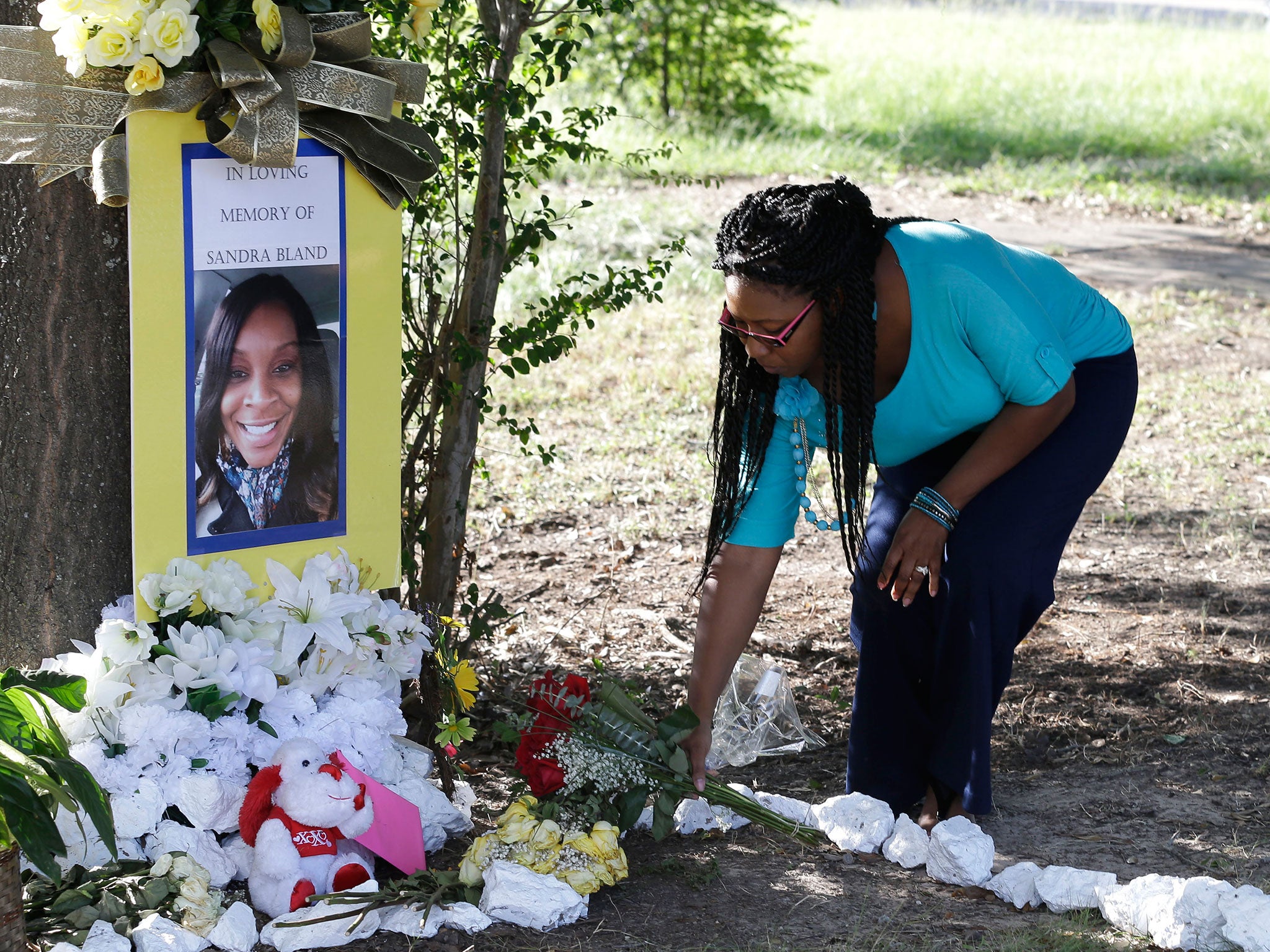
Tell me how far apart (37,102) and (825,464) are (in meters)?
3.78

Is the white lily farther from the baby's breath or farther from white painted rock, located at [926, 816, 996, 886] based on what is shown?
white painted rock, located at [926, 816, 996, 886]

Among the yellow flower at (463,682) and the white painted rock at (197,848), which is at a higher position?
the yellow flower at (463,682)

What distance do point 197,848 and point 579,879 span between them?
0.70 m

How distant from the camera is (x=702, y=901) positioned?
262 cm

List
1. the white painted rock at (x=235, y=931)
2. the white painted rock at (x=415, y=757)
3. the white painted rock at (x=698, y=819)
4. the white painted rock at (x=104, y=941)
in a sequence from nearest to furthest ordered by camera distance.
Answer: the white painted rock at (x=104, y=941) < the white painted rock at (x=235, y=931) < the white painted rock at (x=415, y=757) < the white painted rock at (x=698, y=819)

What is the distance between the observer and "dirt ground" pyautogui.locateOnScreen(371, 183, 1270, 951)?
2611 millimetres

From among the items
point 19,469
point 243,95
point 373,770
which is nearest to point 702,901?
point 373,770

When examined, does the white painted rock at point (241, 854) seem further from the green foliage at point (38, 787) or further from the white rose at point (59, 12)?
the white rose at point (59, 12)

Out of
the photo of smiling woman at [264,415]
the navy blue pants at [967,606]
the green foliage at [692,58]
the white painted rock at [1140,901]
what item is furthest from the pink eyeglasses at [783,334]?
the green foliage at [692,58]

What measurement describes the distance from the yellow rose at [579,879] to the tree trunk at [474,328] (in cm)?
93

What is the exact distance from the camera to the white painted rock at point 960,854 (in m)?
2.71

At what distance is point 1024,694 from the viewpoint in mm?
3803

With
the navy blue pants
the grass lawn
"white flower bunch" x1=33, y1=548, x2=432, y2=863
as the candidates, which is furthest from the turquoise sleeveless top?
the grass lawn

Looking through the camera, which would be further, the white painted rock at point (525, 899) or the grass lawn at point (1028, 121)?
the grass lawn at point (1028, 121)
